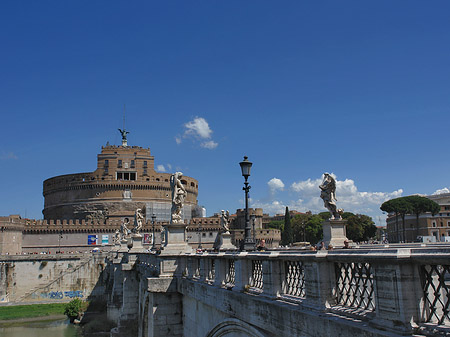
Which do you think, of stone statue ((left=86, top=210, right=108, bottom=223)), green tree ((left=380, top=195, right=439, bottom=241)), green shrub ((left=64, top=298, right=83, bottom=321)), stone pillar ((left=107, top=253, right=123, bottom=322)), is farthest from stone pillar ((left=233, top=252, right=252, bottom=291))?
stone statue ((left=86, top=210, right=108, bottom=223))

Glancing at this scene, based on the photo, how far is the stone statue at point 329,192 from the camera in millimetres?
15844

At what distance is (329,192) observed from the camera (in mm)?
15945

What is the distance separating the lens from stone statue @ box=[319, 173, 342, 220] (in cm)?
1584

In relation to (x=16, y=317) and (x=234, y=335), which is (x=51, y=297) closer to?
(x=16, y=317)

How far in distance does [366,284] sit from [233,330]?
429 cm

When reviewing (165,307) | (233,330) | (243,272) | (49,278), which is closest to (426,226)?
(49,278)

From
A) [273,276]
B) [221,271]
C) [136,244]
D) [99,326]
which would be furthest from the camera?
[99,326]

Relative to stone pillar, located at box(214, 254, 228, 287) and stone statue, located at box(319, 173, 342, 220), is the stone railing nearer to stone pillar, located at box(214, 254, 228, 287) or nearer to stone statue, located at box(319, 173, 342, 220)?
stone pillar, located at box(214, 254, 228, 287)

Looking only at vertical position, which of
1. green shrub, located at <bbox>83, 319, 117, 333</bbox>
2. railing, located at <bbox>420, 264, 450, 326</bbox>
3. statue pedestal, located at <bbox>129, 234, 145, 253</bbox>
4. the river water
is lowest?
the river water

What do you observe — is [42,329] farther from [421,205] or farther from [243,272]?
[421,205]

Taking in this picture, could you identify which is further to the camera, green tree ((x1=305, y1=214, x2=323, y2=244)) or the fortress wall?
green tree ((x1=305, y1=214, x2=323, y2=244))

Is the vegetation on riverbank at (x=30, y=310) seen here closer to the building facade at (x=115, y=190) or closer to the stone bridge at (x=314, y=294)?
the building facade at (x=115, y=190)

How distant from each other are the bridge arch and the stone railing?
0.64 m

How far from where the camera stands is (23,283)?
5441cm
